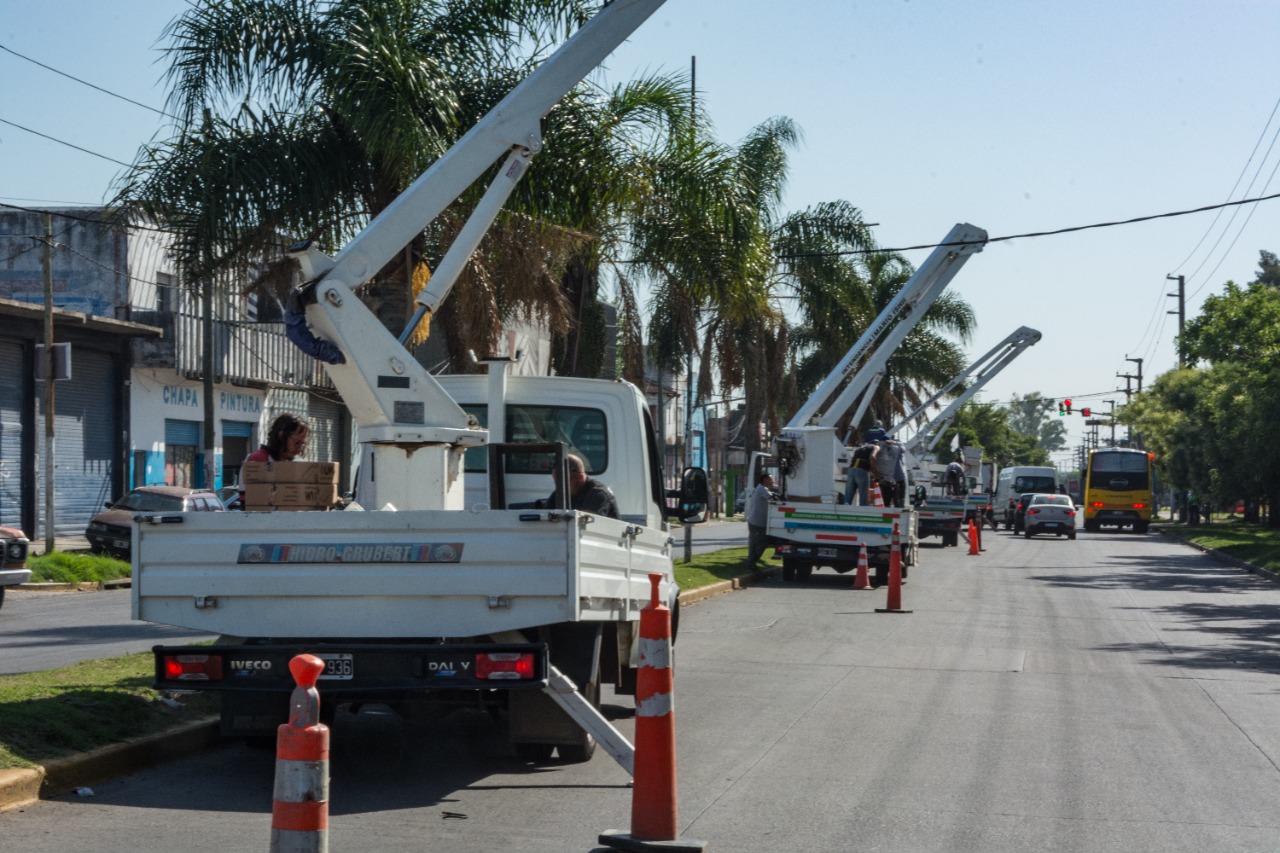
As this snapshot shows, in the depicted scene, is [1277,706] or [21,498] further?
[21,498]

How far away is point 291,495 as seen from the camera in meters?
7.85

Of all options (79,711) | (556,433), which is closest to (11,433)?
(556,433)

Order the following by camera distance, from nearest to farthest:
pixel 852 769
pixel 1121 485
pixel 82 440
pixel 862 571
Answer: pixel 852 769 < pixel 862 571 < pixel 82 440 < pixel 1121 485

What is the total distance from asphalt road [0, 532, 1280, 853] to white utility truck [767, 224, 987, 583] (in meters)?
8.05

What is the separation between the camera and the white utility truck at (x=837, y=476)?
2338 centimetres

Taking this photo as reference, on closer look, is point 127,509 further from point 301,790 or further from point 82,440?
point 301,790

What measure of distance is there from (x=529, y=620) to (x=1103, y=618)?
13.1 m

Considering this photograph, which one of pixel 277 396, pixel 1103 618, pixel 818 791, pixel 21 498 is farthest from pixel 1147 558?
pixel 818 791

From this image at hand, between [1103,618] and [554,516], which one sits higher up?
[554,516]

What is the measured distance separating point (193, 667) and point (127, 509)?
20.3 m

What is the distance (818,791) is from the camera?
7418mm

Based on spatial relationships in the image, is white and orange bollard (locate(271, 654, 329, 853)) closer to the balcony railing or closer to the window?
the balcony railing

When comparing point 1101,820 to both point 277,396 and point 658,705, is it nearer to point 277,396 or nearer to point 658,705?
point 658,705

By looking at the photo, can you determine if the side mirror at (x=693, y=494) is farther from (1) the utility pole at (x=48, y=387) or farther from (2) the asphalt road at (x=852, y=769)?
(1) the utility pole at (x=48, y=387)
